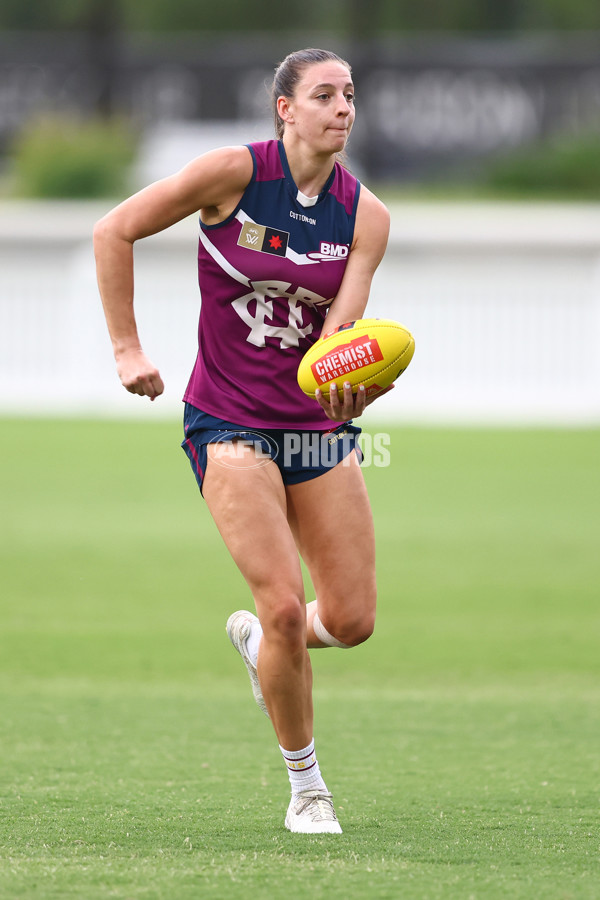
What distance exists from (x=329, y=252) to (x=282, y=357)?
39 cm

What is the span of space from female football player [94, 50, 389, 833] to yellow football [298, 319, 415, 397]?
6 centimetres

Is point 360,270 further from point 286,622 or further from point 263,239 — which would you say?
point 286,622

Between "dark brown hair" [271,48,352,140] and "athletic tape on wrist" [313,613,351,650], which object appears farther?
"athletic tape on wrist" [313,613,351,650]

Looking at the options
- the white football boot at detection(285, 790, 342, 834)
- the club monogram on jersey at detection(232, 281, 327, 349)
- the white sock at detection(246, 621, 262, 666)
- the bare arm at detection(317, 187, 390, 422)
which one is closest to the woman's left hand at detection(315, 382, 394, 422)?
the bare arm at detection(317, 187, 390, 422)

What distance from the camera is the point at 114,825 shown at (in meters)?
4.38

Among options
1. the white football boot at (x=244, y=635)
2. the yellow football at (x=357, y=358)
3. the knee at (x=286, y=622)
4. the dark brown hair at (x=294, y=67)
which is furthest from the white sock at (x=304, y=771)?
the dark brown hair at (x=294, y=67)

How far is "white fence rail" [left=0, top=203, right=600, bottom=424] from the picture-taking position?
18.0 metres

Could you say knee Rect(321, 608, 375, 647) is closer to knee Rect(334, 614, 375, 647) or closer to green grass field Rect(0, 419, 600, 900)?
knee Rect(334, 614, 375, 647)

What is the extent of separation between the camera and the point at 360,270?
458 cm

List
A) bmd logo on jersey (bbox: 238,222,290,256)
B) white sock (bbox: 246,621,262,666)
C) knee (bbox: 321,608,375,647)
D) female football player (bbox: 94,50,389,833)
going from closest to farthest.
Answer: female football player (bbox: 94,50,389,833) < bmd logo on jersey (bbox: 238,222,290,256) < knee (bbox: 321,608,375,647) < white sock (bbox: 246,621,262,666)

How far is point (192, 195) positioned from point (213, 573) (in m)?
5.84

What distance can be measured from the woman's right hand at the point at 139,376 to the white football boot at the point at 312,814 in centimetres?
139

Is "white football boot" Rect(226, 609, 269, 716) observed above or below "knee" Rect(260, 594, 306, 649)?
below

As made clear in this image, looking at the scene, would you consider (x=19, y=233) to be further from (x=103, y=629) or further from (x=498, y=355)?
(x=103, y=629)
